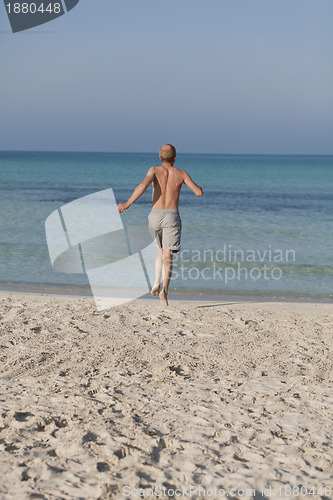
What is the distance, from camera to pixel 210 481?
298 cm

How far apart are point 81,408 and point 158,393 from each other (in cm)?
62

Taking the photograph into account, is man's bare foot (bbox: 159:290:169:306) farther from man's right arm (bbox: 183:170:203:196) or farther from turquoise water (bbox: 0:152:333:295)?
turquoise water (bbox: 0:152:333:295)

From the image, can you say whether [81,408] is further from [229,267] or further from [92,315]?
[229,267]

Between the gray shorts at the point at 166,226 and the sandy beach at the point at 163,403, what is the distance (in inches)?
31.8

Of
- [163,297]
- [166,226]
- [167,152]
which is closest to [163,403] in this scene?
[166,226]

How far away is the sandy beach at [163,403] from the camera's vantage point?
2.99 metres

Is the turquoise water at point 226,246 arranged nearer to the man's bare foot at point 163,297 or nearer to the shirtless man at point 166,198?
the man's bare foot at point 163,297

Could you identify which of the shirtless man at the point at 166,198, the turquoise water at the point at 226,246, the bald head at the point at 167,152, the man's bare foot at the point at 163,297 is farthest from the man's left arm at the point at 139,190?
the turquoise water at the point at 226,246

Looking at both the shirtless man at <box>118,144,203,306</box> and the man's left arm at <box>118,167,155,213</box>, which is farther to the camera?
the shirtless man at <box>118,144,203,306</box>

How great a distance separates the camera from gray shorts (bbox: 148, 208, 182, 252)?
645 centimetres

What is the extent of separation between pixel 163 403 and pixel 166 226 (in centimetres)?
278

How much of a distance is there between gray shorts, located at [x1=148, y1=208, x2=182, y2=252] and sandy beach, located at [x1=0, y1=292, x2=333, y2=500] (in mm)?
807

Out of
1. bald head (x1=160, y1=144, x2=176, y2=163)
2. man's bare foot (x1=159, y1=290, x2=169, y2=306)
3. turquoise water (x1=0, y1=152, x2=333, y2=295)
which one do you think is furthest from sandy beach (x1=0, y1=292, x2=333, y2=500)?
turquoise water (x1=0, y1=152, x2=333, y2=295)

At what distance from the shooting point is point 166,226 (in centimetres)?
648
